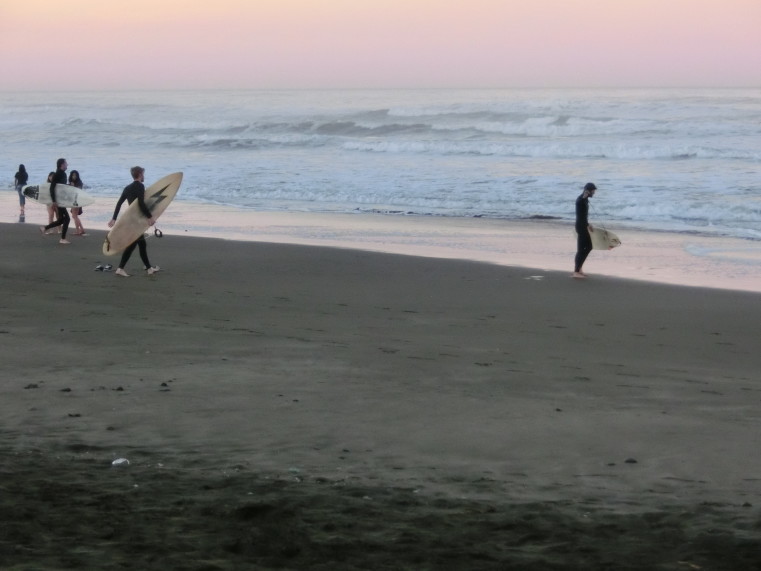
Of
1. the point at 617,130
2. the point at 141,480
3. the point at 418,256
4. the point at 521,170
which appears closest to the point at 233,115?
the point at 617,130

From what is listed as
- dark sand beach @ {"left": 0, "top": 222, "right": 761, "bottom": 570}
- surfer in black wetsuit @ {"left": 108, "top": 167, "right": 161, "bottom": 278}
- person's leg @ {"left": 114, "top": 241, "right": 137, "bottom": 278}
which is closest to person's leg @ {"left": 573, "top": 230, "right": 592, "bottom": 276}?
dark sand beach @ {"left": 0, "top": 222, "right": 761, "bottom": 570}

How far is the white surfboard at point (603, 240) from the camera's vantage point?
14.7 meters

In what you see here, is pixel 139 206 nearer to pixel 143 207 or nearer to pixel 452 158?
pixel 143 207

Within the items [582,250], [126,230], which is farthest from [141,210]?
[582,250]

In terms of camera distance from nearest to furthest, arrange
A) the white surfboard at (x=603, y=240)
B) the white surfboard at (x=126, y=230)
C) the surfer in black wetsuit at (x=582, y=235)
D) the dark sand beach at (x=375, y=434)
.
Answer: the dark sand beach at (x=375, y=434) → the white surfboard at (x=126, y=230) → the surfer in black wetsuit at (x=582, y=235) → the white surfboard at (x=603, y=240)

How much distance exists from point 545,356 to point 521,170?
24.3 metres

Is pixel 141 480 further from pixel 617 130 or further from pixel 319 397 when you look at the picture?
pixel 617 130

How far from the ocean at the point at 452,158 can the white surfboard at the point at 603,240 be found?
4.48 meters

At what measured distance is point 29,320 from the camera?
884 centimetres

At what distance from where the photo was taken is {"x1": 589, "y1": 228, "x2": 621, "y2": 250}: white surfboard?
14.7 meters

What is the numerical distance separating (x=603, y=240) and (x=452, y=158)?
23375mm

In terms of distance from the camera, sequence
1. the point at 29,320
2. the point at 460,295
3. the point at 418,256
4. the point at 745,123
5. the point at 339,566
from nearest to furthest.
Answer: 1. the point at 339,566
2. the point at 29,320
3. the point at 460,295
4. the point at 418,256
5. the point at 745,123

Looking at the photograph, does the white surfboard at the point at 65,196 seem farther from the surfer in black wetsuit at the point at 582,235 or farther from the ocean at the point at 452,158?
the surfer in black wetsuit at the point at 582,235

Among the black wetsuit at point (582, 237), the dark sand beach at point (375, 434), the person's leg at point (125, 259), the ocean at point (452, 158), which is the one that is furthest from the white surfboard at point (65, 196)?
the black wetsuit at point (582, 237)
